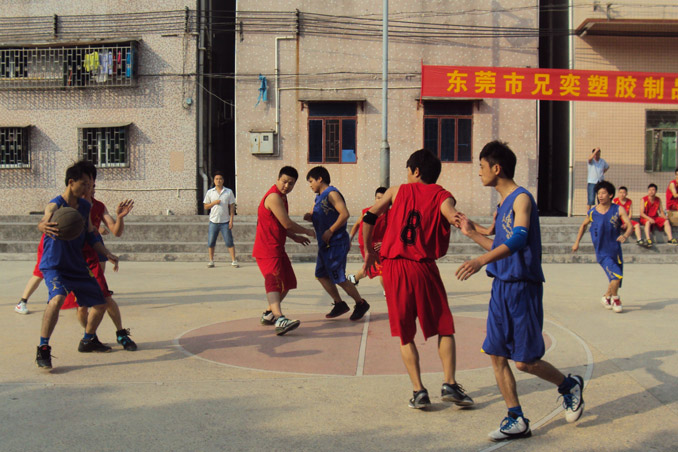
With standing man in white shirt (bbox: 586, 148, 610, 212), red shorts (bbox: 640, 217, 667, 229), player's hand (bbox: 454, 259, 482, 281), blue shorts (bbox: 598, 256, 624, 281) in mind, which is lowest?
blue shorts (bbox: 598, 256, 624, 281)

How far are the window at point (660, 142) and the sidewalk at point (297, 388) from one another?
1079 cm

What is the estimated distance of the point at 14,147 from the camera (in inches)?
750

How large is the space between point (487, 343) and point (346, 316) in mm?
4030

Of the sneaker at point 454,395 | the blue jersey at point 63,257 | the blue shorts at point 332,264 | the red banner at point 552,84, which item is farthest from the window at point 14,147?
the sneaker at point 454,395

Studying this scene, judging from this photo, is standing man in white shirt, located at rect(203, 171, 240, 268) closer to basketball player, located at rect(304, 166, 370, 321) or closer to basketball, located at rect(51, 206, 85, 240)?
basketball player, located at rect(304, 166, 370, 321)

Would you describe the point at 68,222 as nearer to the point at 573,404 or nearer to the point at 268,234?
the point at 268,234

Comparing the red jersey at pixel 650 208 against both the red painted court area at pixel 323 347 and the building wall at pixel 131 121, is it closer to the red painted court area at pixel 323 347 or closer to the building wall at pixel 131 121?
the red painted court area at pixel 323 347

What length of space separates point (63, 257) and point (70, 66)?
1491 centimetres

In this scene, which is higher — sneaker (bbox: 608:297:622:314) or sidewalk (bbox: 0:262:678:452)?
sneaker (bbox: 608:297:622:314)

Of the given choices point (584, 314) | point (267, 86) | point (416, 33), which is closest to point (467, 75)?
point (416, 33)

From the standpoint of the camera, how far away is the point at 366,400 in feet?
15.9

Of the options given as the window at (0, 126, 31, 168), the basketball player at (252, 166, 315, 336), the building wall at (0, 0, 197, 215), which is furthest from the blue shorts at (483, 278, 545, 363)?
the window at (0, 126, 31, 168)

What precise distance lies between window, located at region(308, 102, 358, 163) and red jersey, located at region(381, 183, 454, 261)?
14.0 metres

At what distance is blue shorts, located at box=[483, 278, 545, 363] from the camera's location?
4168 millimetres
